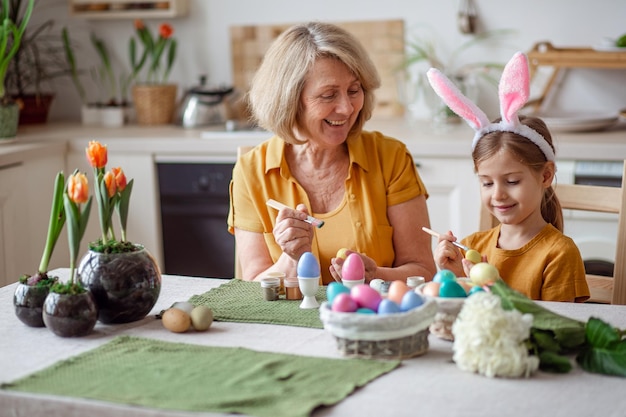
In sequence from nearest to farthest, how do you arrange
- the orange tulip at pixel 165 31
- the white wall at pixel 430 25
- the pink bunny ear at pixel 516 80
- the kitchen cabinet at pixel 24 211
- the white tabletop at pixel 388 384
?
1. the white tabletop at pixel 388 384
2. the pink bunny ear at pixel 516 80
3. the kitchen cabinet at pixel 24 211
4. the white wall at pixel 430 25
5. the orange tulip at pixel 165 31

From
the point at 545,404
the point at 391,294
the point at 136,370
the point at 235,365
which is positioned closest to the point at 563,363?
the point at 545,404

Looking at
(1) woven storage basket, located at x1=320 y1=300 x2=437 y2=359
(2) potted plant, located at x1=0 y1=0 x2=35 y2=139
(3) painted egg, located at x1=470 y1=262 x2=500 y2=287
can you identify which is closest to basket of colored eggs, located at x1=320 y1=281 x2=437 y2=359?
(1) woven storage basket, located at x1=320 y1=300 x2=437 y2=359

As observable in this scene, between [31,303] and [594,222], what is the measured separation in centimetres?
196

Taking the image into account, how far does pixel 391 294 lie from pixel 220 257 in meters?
2.01

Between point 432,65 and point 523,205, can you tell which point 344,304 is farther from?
point 432,65

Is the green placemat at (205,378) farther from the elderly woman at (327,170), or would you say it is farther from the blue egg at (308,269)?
the elderly woman at (327,170)

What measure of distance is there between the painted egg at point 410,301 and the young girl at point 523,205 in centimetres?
48

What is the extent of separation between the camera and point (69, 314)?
158 centimetres

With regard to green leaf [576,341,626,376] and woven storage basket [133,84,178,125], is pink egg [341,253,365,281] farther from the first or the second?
woven storage basket [133,84,178,125]

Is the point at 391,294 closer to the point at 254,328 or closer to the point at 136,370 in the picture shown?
the point at 254,328

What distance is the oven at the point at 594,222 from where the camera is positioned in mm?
2916

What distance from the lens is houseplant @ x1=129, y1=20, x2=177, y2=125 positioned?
12.8ft

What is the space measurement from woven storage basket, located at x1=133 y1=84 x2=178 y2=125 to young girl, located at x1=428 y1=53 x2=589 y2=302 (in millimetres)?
2138

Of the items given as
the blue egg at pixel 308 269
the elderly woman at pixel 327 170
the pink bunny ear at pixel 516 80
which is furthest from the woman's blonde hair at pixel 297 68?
the blue egg at pixel 308 269
